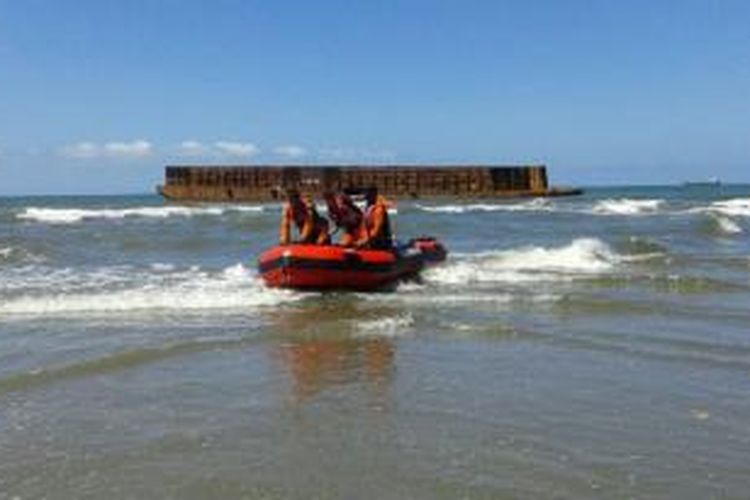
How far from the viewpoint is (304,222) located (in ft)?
52.0

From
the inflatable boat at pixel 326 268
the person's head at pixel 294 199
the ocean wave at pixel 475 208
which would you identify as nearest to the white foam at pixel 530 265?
the inflatable boat at pixel 326 268

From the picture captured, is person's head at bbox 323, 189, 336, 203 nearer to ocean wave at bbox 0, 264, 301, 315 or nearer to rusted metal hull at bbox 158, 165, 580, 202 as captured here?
ocean wave at bbox 0, 264, 301, 315

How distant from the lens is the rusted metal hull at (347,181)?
66.4 meters

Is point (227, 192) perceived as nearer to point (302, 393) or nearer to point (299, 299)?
point (299, 299)

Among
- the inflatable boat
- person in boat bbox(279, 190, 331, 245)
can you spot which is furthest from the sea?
person in boat bbox(279, 190, 331, 245)

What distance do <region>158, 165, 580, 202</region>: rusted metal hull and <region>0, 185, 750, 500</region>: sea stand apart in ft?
161

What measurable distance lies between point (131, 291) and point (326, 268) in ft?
8.34

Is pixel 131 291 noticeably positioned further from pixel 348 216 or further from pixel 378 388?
pixel 378 388

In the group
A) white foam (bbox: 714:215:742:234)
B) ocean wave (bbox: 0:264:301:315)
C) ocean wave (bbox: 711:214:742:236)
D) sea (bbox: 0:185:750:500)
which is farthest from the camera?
white foam (bbox: 714:215:742:234)

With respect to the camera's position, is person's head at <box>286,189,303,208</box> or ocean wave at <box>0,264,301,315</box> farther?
person's head at <box>286,189,303,208</box>

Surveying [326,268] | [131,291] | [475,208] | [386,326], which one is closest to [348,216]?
[326,268]

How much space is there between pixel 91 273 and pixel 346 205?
4857 millimetres

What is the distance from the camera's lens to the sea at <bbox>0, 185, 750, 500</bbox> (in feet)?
19.3

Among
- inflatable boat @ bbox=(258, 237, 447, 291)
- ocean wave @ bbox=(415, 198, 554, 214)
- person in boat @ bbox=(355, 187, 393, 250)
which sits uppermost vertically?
person in boat @ bbox=(355, 187, 393, 250)
